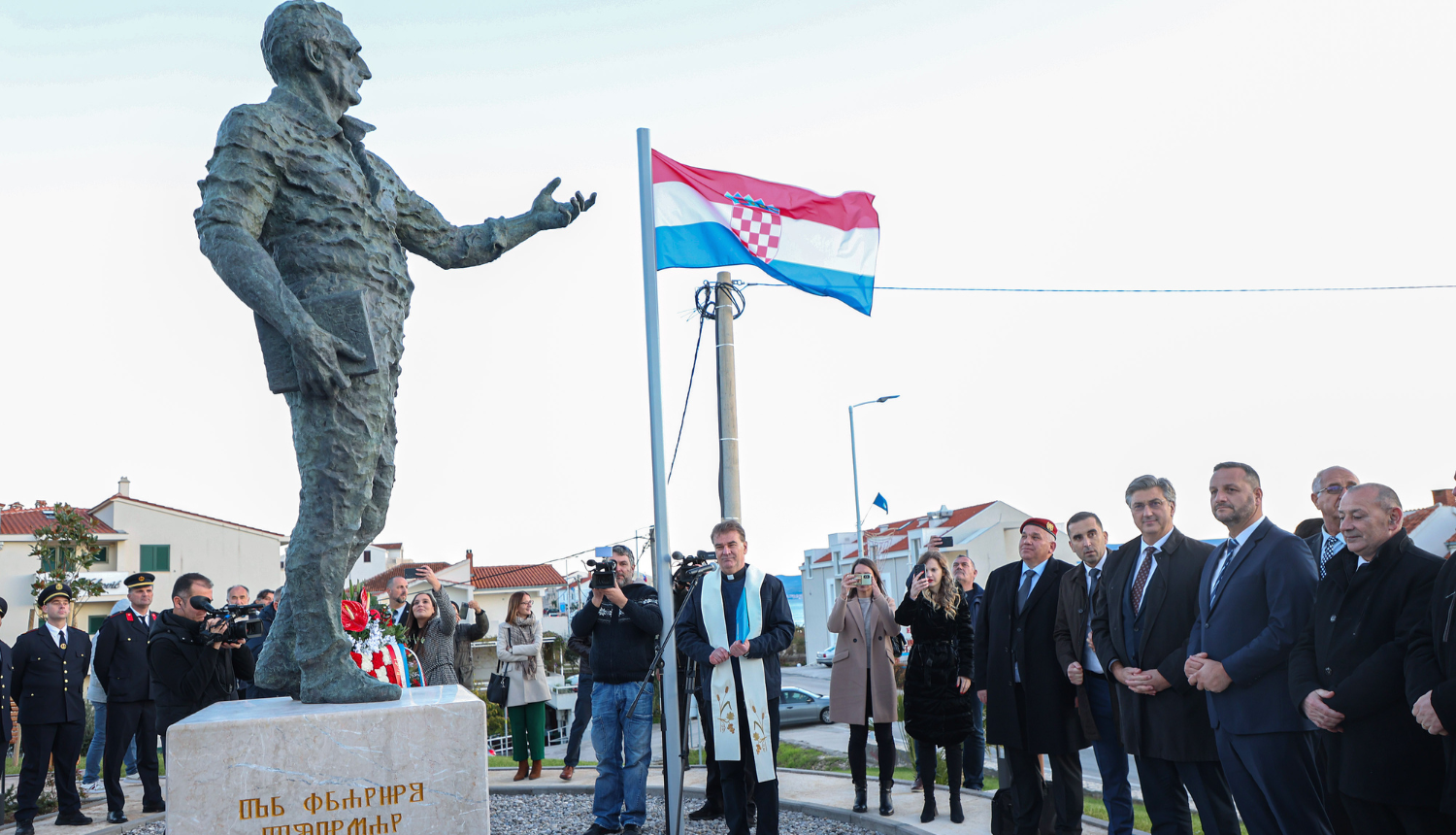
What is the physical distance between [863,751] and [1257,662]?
2.91 m

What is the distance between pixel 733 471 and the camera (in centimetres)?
780

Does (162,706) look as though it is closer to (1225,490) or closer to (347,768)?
(347,768)

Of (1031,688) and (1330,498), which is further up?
(1330,498)

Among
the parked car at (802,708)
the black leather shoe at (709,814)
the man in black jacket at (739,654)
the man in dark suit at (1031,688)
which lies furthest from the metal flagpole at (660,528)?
the parked car at (802,708)

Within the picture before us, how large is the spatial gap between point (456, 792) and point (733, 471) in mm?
4955

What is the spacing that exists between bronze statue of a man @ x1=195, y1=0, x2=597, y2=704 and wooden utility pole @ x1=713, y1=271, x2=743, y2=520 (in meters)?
4.36

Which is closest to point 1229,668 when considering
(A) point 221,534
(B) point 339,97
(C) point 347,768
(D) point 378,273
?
(C) point 347,768

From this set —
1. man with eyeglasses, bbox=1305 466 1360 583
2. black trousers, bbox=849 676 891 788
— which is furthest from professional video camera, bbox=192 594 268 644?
man with eyeglasses, bbox=1305 466 1360 583

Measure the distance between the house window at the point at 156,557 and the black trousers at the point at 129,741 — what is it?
1364 inches

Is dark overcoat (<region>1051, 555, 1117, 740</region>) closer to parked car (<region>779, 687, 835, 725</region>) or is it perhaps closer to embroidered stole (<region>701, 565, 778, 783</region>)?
embroidered stole (<region>701, 565, 778, 783</region>)

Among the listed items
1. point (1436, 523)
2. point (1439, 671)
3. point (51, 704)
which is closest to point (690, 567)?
point (1439, 671)

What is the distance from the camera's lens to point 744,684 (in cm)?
545

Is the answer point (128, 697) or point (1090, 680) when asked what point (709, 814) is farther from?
point (128, 697)

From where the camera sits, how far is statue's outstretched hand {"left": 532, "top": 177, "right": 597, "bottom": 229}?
13.1ft
